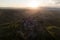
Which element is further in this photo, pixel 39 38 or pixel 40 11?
pixel 40 11

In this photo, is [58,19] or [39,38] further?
[58,19]

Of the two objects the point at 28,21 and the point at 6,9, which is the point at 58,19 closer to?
the point at 28,21

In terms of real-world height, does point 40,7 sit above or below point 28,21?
above

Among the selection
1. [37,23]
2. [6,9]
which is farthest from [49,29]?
[6,9]

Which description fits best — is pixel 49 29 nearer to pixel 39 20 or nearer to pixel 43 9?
pixel 39 20

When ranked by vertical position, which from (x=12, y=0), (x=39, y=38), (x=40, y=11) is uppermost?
(x=12, y=0)

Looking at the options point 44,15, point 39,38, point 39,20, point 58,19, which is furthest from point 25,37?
point 58,19
